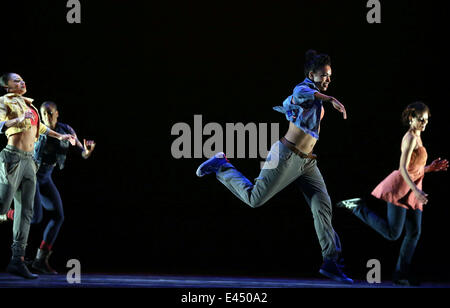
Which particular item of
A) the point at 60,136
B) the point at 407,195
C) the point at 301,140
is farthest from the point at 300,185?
the point at 60,136

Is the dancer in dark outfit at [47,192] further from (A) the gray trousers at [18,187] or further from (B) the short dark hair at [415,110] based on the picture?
(B) the short dark hair at [415,110]

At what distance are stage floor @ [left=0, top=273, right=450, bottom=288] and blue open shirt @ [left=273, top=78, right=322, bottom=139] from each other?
3.92 feet

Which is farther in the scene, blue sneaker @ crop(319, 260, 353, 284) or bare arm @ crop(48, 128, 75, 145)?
bare arm @ crop(48, 128, 75, 145)

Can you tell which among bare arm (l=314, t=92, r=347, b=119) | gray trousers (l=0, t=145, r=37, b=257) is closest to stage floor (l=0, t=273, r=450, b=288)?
gray trousers (l=0, t=145, r=37, b=257)

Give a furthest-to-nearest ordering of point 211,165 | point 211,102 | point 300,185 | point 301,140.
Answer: point 211,102, point 211,165, point 300,185, point 301,140

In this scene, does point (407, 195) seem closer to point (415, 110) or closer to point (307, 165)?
point (415, 110)

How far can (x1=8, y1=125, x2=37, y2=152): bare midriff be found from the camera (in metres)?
4.43

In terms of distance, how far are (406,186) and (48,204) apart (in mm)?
3091

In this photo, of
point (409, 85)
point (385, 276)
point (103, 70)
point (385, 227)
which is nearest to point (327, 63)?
point (385, 227)

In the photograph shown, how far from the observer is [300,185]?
14.9 ft

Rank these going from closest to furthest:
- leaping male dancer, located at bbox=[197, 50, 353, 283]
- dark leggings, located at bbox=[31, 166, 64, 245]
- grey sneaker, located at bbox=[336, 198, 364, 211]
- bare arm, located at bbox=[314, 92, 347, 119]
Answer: bare arm, located at bbox=[314, 92, 347, 119], leaping male dancer, located at bbox=[197, 50, 353, 283], grey sneaker, located at bbox=[336, 198, 364, 211], dark leggings, located at bbox=[31, 166, 64, 245]

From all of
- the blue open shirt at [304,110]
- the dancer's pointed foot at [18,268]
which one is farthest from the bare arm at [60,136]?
the blue open shirt at [304,110]

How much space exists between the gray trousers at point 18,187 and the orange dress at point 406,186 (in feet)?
9.12

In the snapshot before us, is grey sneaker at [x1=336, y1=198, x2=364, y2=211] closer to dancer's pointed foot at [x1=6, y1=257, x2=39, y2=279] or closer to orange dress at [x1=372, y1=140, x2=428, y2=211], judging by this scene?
orange dress at [x1=372, y1=140, x2=428, y2=211]
